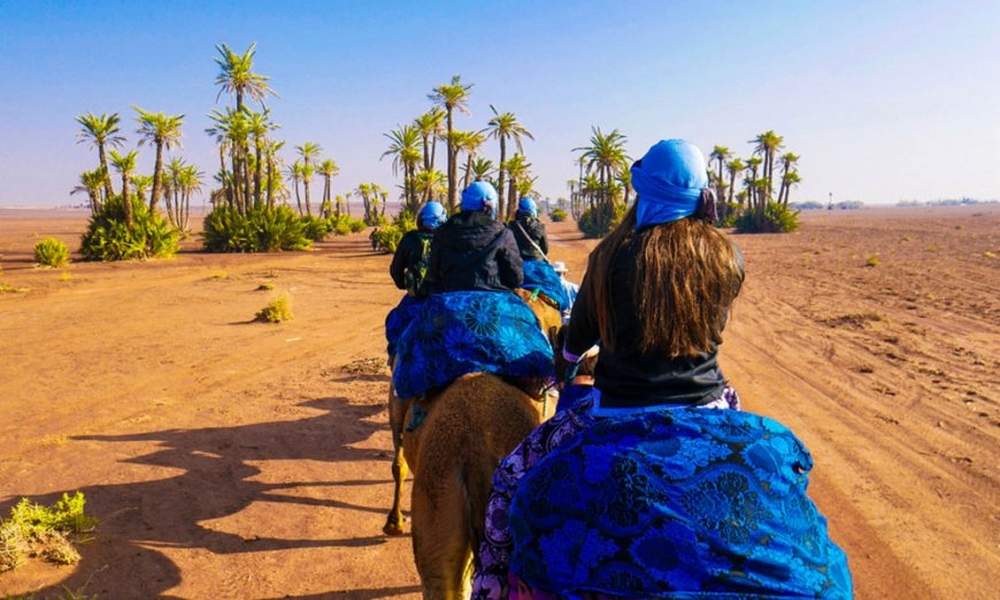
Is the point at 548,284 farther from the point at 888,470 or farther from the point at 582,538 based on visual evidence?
the point at 582,538

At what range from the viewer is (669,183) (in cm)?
204

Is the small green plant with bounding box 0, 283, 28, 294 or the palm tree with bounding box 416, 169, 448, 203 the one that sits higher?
the palm tree with bounding box 416, 169, 448, 203

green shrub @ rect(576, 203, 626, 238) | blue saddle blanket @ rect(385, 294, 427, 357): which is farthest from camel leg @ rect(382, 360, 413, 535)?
green shrub @ rect(576, 203, 626, 238)

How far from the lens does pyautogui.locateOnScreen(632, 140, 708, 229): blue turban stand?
2035mm

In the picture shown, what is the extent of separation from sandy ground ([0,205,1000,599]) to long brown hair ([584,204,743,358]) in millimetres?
2941

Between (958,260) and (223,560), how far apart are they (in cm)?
3048

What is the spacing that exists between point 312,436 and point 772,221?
182 feet

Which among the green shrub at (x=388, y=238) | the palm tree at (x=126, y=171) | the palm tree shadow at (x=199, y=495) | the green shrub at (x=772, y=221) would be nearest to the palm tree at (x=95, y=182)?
the palm tree at (x=126, y=171)

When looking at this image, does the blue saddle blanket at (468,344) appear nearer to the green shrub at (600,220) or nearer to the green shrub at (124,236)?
the green shrub at (124,236)

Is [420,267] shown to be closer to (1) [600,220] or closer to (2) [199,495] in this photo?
(2) [199,495]

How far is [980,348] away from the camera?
1055 cm

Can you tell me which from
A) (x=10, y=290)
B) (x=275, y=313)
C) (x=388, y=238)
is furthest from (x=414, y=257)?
(x=388, y=238)

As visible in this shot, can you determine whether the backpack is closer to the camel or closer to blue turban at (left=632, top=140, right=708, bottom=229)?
the camel

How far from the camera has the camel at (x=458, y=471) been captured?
2.50 meters
